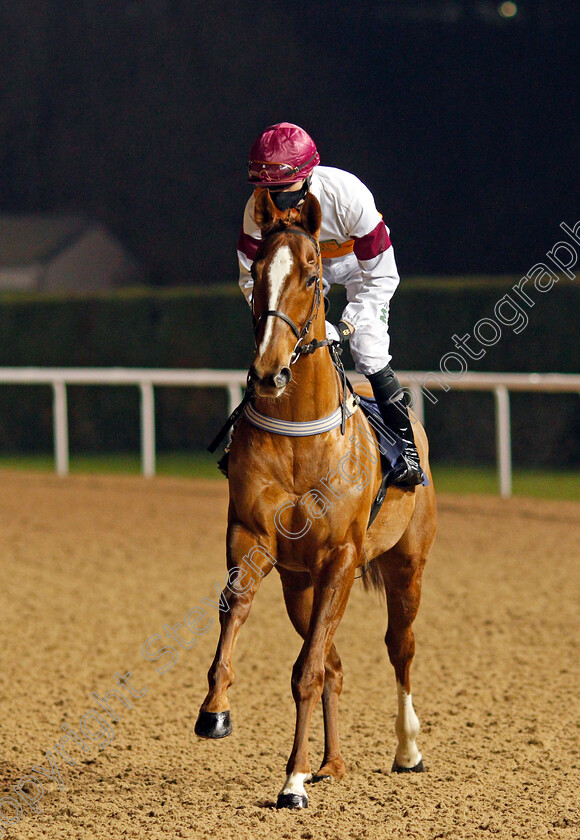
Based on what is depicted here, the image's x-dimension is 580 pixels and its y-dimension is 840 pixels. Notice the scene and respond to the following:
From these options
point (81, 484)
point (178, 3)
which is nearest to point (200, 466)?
point (81, 484)

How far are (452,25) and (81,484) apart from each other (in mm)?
13513

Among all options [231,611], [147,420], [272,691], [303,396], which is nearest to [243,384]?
[147,420]

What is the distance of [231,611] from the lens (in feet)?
10.7

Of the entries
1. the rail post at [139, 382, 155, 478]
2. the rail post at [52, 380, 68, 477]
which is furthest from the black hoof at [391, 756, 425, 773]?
the rail post at [52, 380, 68, 477]

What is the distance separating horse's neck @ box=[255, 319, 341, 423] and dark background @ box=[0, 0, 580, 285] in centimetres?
1497

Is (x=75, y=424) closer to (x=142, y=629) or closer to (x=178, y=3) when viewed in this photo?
(x=142, y=629)

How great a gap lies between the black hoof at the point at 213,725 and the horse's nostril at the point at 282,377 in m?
0.94

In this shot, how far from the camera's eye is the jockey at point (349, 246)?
10.9ft

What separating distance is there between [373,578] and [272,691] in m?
1.02

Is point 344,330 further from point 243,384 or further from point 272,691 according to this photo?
point 243,384

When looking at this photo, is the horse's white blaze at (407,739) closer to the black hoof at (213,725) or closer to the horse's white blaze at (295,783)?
the horse's white blaze at (295,783)

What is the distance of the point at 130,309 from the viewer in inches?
557

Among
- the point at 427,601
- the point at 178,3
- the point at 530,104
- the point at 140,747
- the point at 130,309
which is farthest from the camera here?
the point at 178,3

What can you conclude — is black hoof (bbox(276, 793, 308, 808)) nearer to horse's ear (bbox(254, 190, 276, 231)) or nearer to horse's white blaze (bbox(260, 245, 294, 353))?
horse's white blaze (bbox(260, 245, 294, 353))
